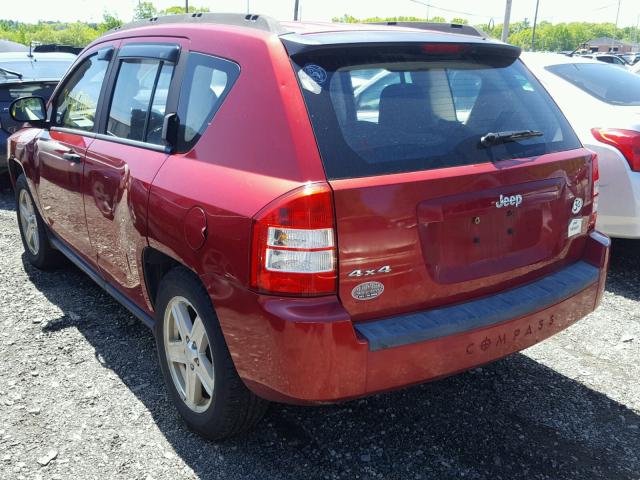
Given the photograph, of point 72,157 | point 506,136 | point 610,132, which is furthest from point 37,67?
point 506,136

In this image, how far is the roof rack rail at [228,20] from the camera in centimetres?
273

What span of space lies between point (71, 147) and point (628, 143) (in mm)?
3908

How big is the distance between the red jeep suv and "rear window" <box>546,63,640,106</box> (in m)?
2.80

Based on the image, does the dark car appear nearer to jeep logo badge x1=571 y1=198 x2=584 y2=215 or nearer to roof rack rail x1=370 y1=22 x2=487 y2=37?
roof rack rail x1=370 y1=22 x2=487 y2=37

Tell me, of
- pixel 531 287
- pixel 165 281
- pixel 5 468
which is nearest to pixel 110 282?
pixel 165 281

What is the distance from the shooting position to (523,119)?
115 inches

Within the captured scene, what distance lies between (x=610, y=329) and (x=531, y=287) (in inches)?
69.3

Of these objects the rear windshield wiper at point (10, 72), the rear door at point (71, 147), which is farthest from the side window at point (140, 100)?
the rear windshield wiper at point (10, 72)

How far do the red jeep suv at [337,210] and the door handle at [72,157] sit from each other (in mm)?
433

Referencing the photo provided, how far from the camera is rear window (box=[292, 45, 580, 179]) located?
240cm

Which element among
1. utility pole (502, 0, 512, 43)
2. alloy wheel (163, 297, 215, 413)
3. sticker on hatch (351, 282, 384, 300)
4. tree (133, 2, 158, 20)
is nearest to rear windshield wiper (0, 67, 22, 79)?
alloy wheel (163, 297, 215, 413)

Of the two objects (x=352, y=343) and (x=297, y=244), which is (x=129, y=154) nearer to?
(x=297, y=244)

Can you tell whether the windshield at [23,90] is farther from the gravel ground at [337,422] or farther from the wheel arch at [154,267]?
the wheel arch at [154,267]

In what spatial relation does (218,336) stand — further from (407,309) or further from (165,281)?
(407,309)
